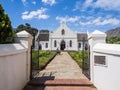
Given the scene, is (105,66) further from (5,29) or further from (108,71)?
(5,29)

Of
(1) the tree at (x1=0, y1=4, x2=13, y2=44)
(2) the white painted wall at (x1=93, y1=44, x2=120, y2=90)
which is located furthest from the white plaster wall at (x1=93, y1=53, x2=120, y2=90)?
(1) the tree at (x1=0, y1=4, x2=13, y2=44)

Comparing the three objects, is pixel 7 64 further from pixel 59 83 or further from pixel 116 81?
pixel 59 83

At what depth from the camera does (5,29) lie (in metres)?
9.06

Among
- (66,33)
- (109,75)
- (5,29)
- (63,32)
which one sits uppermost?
(63,32)

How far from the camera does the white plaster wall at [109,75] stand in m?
5.87

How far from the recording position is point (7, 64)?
229 inches

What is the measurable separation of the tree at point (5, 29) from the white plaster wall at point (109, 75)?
398cm

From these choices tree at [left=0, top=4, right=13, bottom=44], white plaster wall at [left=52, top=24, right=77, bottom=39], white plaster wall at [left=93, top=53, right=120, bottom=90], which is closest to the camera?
white plaster wall at [left=93, top=53, right=120, bottom=90]

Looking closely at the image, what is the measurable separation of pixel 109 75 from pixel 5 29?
489 cm

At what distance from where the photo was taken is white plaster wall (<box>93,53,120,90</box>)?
5874 mm

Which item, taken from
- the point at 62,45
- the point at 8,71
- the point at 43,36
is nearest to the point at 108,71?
the point at 8,71

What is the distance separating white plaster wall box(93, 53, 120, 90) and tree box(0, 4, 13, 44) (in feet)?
13.1

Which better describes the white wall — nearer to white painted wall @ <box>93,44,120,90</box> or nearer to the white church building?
white painted wall @ <box>93,44,120,90</box>

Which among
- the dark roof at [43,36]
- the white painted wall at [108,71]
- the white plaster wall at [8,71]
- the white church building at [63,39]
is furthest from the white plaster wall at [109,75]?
the dark roof at [43,36]
